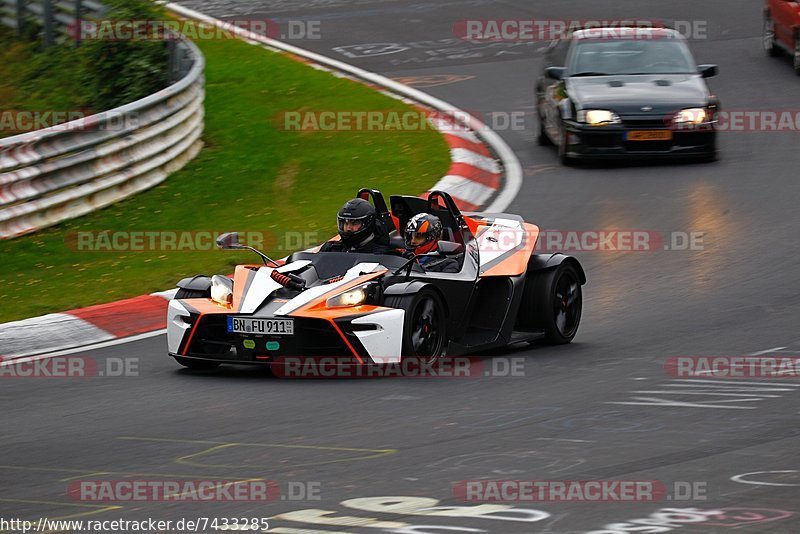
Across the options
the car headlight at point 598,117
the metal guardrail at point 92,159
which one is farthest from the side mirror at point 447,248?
the car headlight at point 598,117

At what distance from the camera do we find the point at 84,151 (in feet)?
48.9

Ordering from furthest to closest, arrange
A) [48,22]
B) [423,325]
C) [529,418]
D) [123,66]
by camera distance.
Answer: [48,22]
[123,66]
[423,325]
[529,418]

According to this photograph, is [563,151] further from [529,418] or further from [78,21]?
[529,418]

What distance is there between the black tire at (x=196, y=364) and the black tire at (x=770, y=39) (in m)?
15.5

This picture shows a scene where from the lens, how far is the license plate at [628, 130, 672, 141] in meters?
16.5

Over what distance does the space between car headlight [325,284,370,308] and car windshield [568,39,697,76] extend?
29.2 ft

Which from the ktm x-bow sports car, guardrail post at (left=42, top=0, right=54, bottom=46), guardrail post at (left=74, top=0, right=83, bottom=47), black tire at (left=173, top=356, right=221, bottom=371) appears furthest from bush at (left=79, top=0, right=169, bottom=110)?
black tire at (left=173, top=356, right=221, bottom=371)

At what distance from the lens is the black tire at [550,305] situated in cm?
1054

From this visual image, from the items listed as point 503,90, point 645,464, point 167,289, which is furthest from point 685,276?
point 503,90

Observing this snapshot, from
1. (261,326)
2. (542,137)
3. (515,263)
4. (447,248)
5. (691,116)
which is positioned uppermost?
(691,116)

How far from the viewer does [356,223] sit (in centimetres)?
1004

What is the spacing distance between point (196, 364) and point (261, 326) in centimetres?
86

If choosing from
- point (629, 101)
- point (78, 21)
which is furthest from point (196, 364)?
point (78, 21)

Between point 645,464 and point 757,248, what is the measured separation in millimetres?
7007
